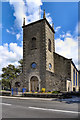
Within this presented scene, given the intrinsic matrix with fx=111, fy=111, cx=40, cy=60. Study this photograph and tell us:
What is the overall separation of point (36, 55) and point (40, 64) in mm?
2004

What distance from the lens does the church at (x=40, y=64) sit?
19703 mm

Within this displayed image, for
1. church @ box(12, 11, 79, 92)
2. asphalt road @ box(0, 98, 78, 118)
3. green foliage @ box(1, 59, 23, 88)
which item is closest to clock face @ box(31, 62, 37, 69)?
church @ box(12, 11, 79, 92)

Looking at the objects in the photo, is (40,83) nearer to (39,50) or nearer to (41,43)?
(39,50)

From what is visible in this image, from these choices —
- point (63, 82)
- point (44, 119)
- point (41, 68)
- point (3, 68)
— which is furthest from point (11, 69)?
point (44, 119)

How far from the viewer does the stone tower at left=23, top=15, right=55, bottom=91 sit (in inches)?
807

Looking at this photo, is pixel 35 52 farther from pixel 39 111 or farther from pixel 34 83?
pixel 39 111

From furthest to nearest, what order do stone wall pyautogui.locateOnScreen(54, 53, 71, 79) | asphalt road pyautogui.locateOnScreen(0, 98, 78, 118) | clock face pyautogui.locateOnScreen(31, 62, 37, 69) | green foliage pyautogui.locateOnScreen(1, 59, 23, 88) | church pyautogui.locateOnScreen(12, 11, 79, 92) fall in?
green foliage pyautogui.locateOnScreen(1, 59, 23, 88) → stone wall pyautogui.locateOnScreen(54, 53, 71, 79) → clock face pyautogui.locateOnScreen(31, 62, 37, 69) → church pyautogui.locateOnScreen(12, 11, 79, 92) → asphalt road pyautogui.locateOnScreen(0, 98, 78, 118)

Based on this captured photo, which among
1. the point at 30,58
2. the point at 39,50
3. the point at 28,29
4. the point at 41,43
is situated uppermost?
the point at 28,29

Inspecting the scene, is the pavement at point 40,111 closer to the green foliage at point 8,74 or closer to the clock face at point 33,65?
the clock face at point 33,65

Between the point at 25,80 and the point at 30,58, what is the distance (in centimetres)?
439

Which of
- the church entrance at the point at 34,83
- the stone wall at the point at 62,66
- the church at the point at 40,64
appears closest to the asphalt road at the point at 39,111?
the church at the point at 40,64

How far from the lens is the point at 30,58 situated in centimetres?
2205

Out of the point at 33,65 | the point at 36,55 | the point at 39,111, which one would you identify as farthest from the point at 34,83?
the point at 39,111

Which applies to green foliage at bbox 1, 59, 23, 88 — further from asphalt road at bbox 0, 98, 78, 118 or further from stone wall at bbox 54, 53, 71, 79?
asphalt road at bbox 0, 98, 78, 118
